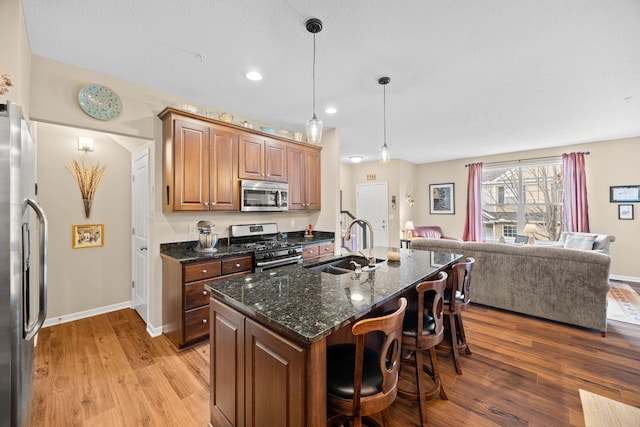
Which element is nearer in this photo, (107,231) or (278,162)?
(107,231)

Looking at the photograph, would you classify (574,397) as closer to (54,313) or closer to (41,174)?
(54,313)

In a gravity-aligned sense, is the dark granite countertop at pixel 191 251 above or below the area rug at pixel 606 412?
above

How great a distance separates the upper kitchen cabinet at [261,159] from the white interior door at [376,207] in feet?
12.6

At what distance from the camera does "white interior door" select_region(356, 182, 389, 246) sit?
7055 millimetres

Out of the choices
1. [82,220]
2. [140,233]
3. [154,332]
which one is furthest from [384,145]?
[82,220]

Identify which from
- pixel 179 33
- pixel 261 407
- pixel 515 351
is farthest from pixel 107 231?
pixel 515 351

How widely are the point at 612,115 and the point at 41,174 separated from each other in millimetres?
7289

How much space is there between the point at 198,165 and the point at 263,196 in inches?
36.6

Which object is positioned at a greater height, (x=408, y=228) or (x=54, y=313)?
(x=408, y=228)

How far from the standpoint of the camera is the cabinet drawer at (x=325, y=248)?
398cm

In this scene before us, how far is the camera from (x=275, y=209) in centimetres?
374

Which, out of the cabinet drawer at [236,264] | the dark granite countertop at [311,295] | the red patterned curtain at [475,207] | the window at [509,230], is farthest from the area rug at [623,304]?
the cabinet drawer at [236,264]

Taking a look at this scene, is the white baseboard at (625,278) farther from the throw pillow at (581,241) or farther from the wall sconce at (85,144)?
the wall sconce at (85,144)

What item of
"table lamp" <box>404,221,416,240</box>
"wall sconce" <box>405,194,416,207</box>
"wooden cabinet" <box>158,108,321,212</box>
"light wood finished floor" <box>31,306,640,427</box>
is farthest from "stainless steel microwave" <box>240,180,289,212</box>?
"wall sconce" <box>405,194,416,207</box>
